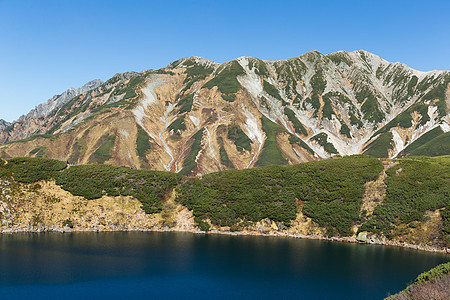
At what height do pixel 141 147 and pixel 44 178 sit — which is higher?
pixel 141 147

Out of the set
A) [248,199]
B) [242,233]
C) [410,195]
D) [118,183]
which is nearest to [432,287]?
[410,195]

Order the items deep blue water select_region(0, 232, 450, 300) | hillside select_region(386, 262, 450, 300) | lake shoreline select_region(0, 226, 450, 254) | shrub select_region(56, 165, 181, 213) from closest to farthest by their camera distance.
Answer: hillside select_region(386, 262, 450, 300), deep blue water select_region(0, 232, 450, 300), lake shoreline select_region(0, 226, 450, 254), shrub select_region(56, 165, 181, 213)

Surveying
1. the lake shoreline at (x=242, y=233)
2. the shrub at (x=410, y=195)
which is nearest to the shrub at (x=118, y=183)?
the lake shoreline at (x=242, y=233)

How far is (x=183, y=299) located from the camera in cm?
3662

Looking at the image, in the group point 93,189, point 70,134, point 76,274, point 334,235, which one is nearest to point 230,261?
point 76,274

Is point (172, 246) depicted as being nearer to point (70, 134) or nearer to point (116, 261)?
point (116, 261)

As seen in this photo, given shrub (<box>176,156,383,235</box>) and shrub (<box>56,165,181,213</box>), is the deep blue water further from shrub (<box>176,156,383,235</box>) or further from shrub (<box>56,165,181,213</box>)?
shrub (<box>56,165,181,213</box>)

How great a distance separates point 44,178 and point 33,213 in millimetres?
9712

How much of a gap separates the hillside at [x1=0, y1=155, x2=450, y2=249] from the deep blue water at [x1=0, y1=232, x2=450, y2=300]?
570 cm

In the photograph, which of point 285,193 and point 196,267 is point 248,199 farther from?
point 196,267

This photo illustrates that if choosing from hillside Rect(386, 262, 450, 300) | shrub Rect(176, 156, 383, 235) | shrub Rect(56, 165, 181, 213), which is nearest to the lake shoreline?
shrub Rect(176, 156, 383, 235)

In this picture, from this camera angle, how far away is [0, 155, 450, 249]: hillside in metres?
67.6

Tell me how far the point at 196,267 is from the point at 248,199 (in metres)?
30.7

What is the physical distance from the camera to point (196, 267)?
48.4 meters
